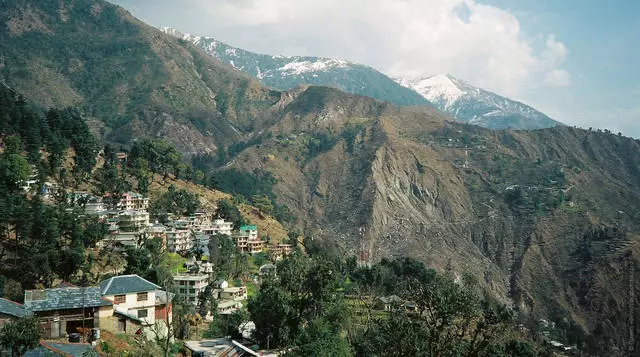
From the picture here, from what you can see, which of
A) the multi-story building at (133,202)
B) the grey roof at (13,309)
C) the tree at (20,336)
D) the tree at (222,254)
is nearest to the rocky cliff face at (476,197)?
the tree at (222,254)

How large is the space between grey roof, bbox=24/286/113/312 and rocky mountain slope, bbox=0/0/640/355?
5591cm

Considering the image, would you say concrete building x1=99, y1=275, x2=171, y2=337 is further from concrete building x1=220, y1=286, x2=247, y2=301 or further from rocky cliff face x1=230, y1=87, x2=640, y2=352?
rocky cliff face x1=230, y1=87, x2=640, y2=352

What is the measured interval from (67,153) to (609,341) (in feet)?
247

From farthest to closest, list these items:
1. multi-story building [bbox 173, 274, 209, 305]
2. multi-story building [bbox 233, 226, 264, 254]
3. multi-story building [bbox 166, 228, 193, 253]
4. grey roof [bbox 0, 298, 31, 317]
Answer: multi-story building [bbox 233, 226, 264, 254], multi-story building [bbox 166, 228, 193, 253], multi-story building [bbox 173, 274, 209, 305], grey roof [bbox 0, 298, 31, 317]

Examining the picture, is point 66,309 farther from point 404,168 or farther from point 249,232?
point 404,168

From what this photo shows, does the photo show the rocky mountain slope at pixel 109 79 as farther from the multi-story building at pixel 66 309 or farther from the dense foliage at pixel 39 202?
the multi-story building at pixel 66 309

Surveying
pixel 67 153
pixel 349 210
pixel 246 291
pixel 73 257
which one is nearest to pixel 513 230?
pixel 349 210

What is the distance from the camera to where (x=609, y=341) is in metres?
75.9

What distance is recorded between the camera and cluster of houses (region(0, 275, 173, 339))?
2280 cm

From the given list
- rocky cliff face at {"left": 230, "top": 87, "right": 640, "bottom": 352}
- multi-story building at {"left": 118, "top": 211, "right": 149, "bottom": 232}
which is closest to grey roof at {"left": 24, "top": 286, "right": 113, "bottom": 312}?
multi-story building at {"left": 118, "top": 211, "right": 149, "bottom": 232}

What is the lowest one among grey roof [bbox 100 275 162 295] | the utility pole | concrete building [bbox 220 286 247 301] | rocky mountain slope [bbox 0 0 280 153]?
the utility pole

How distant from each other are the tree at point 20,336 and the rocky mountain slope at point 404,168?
61.1 m

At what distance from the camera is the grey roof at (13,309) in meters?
22.0

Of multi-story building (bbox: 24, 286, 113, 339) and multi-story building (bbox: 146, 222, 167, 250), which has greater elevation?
multi-story building (bbox: 146, 222, 167, 250)
